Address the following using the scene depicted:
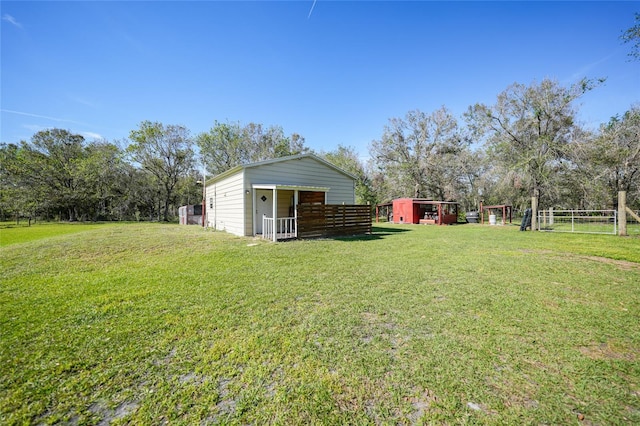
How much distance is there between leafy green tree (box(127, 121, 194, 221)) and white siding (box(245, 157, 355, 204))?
21647 mm

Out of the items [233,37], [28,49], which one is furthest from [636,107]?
[28,49]

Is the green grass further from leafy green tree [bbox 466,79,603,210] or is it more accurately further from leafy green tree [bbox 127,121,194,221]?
leafy green tree [bbox 466,79,603,210]

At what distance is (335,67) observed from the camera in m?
15.1

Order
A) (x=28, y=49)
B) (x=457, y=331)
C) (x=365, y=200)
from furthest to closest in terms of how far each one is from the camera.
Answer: (x=365, y=200), (x=28, y=49), (x=457, y=331)

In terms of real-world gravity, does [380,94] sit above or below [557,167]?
above

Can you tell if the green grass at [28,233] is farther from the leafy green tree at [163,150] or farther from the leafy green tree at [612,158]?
the leafy green tree at [612,158]

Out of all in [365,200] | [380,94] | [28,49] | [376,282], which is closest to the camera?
[376,282]

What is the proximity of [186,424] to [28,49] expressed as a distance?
46.6ft

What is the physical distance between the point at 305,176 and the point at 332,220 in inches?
117

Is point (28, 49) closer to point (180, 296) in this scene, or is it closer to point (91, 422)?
point (180, 296)

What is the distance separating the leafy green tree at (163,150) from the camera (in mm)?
25719

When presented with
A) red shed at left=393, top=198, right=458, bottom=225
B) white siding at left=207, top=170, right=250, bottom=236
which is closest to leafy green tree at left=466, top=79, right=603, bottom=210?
red shed at left=393, top=198, right=458, bottom=225

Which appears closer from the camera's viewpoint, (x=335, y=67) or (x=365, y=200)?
(x=335, y=67)

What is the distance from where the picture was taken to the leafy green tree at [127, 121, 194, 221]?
84.4ft
